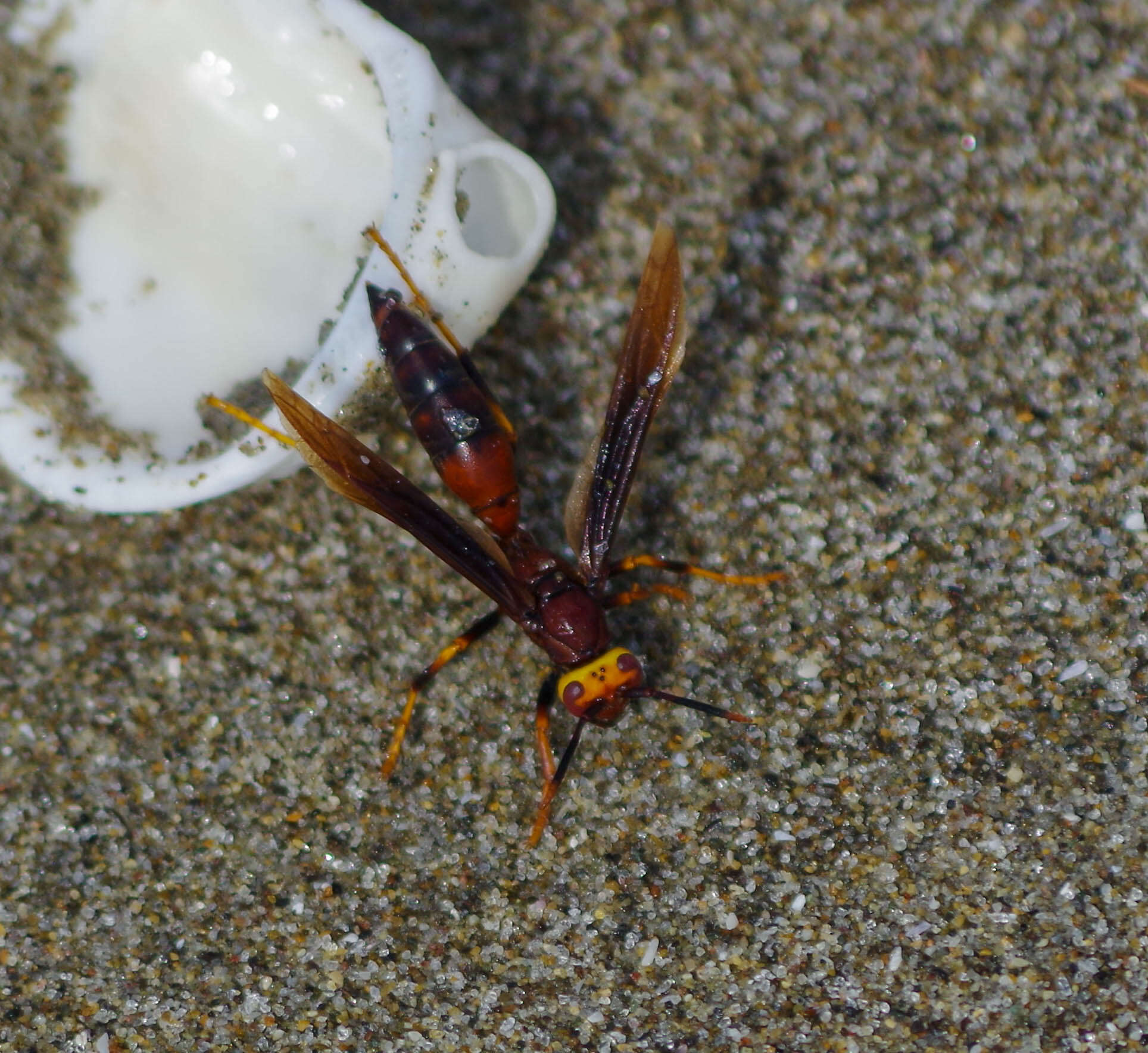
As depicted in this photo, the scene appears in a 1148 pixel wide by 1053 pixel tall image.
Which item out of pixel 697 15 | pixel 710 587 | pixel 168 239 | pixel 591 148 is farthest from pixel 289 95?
pixel 710 587

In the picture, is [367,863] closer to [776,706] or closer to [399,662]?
[399,662]

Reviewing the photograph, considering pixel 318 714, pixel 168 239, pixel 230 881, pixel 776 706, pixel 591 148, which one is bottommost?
pixel 230 881

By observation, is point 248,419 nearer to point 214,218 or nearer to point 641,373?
point 214,218

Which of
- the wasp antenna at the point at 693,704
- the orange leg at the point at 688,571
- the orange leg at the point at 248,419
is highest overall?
the orange leg at the point at 248,419

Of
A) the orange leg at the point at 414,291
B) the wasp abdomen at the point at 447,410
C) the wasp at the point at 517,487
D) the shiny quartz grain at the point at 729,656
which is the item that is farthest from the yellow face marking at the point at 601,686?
the orange leg at the point at 414,291

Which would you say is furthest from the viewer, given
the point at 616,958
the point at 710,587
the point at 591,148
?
the point at 591,148

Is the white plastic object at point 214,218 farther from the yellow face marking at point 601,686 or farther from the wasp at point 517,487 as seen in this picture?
the yellow face marking at point 601,686

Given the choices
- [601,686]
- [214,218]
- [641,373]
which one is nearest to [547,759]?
[601,686]
